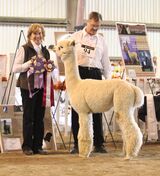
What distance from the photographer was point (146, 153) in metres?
5.25

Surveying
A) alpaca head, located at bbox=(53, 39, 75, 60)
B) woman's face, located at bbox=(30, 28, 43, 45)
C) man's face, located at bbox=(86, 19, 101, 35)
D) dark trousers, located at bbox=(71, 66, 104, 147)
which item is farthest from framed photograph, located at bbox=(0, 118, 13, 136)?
man's face, located at bbox=(86, 19, 101, 35)

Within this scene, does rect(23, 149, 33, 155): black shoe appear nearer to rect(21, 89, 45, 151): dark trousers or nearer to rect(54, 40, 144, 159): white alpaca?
rect(21, 89, 45, 151): dark trousers

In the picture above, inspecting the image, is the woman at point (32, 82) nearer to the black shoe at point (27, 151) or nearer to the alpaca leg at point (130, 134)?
the black shoe at point (27, 151)

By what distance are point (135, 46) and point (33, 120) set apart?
2.00 m

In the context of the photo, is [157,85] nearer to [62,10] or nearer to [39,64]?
[39,64]

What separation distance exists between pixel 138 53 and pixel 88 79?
1732 millimetres

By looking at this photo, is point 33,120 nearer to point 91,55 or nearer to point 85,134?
point 85,134

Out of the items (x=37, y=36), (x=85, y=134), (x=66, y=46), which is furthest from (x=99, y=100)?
(x=37, y=36)

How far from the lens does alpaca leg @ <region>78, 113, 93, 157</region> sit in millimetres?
4555

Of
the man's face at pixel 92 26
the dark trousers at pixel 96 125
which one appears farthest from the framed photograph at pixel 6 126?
the man's face at pixel 92 26

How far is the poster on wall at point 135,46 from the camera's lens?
20.2 feet

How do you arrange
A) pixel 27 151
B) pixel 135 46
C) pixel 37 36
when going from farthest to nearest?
pixel 135 46, pixel 27 151, pixel 37 36

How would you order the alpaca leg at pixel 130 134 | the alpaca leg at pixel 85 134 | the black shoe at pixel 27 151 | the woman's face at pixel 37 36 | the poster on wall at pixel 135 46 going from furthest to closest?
the poster on wall at pixel 135 46 < the black shoe at pixel 27 151 < the woman's face at pixel 37 36 < the alpaca leg at pixel 85 134 < the alpaca leg at pixel 130 134

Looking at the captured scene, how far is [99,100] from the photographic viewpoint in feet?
14.7
